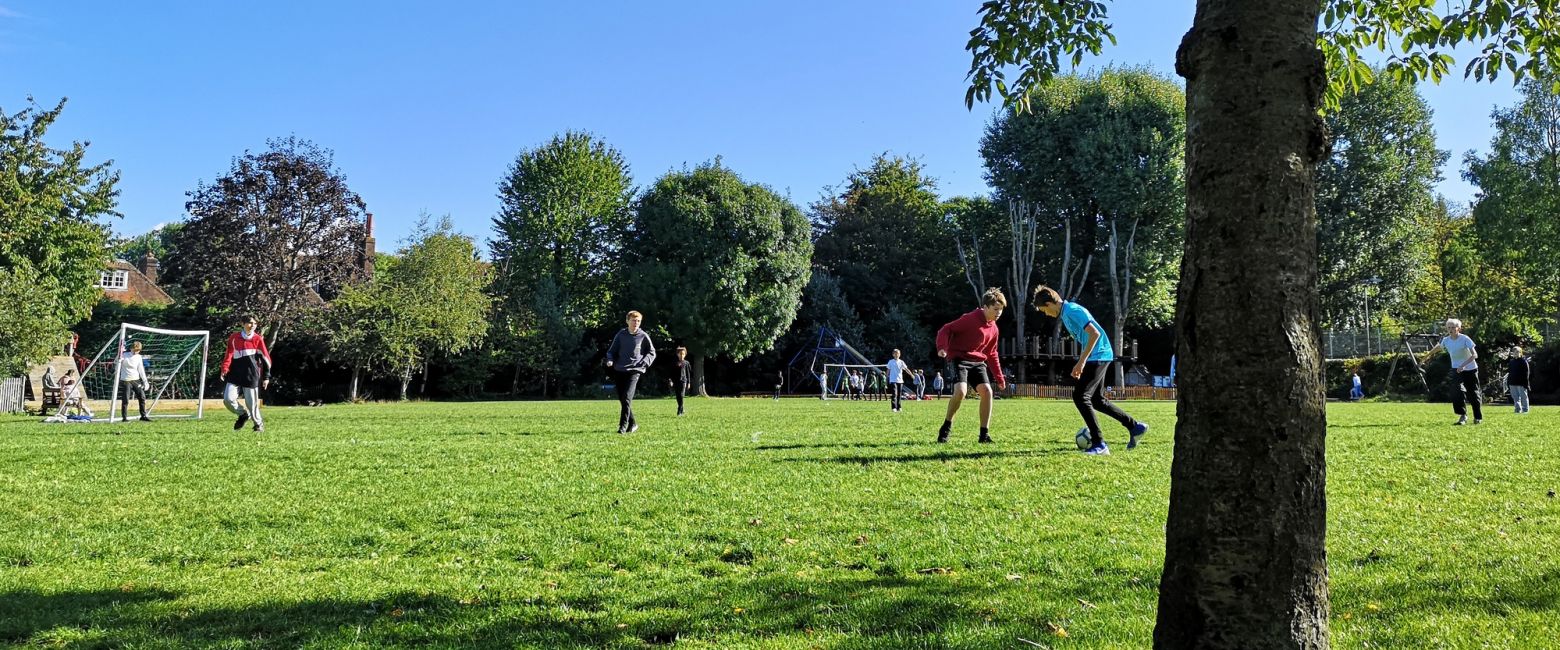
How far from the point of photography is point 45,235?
34844 mm

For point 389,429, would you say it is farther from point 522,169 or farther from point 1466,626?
point 522,169

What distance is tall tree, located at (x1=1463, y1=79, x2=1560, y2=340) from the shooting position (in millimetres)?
41750

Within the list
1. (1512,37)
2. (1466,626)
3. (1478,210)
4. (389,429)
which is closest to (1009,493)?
(1466,626)

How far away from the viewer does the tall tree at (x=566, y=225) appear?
54.0 metres

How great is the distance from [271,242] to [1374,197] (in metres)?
48.6

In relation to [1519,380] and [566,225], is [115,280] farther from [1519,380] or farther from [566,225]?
[1519,380]

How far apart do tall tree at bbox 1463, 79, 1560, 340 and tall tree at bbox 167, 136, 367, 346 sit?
4851 cm

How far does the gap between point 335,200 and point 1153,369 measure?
1782 inches

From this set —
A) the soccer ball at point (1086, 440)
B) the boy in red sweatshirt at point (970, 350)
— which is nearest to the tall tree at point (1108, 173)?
the boy in red sweatshirt at point (970, 350)

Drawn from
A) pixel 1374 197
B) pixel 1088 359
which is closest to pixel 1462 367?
pixel 1088 359

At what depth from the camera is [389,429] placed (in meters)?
15.4

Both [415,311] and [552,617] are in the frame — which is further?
[415,311]

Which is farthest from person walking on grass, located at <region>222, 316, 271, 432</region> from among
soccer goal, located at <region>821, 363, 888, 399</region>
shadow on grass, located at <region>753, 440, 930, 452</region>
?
soccer goal, located at <region>821, 363, 888, 399</region>

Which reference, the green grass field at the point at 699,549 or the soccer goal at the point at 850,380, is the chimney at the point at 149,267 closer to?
the soccer goal at the point at 850,380
